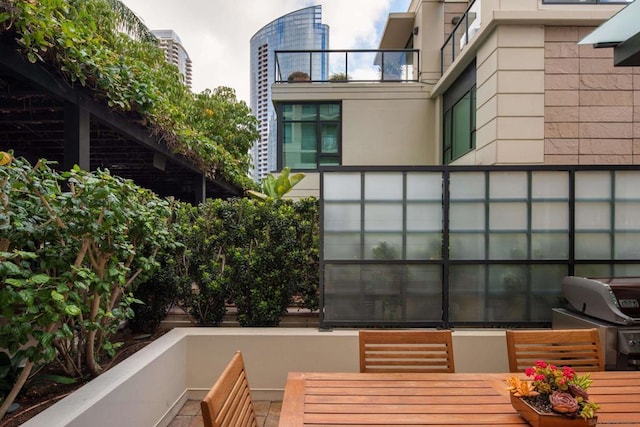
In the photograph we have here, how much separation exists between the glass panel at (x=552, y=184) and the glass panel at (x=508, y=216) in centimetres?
26

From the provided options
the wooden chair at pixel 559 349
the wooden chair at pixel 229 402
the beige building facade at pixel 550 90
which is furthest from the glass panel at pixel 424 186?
the wooden chair at pixel 229 402

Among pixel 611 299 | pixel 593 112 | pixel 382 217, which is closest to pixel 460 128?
pixel 593 112

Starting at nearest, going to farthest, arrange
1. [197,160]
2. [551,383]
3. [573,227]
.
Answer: [551,383] → [573,227] → [197,160]

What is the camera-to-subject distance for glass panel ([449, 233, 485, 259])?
382cm

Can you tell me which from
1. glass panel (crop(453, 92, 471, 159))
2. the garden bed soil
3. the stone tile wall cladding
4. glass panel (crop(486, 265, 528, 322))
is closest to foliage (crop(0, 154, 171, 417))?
the garden bed soil

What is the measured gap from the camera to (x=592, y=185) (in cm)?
378

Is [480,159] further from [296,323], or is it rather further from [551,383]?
[551,383]

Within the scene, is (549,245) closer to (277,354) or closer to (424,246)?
(424,246)

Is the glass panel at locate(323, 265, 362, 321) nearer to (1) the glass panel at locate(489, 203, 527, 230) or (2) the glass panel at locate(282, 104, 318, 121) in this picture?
(1) the glass panel at locate(489, 203, 527, 230)

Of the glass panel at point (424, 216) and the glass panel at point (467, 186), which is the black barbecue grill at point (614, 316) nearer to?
the glass panel at point (467, 186)

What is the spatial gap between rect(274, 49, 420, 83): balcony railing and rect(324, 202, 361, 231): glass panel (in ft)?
23.4

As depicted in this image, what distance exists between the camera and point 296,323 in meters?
4.17

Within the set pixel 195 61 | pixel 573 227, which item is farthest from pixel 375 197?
pixel 195 61

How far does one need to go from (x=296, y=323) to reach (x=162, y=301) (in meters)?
1.49
